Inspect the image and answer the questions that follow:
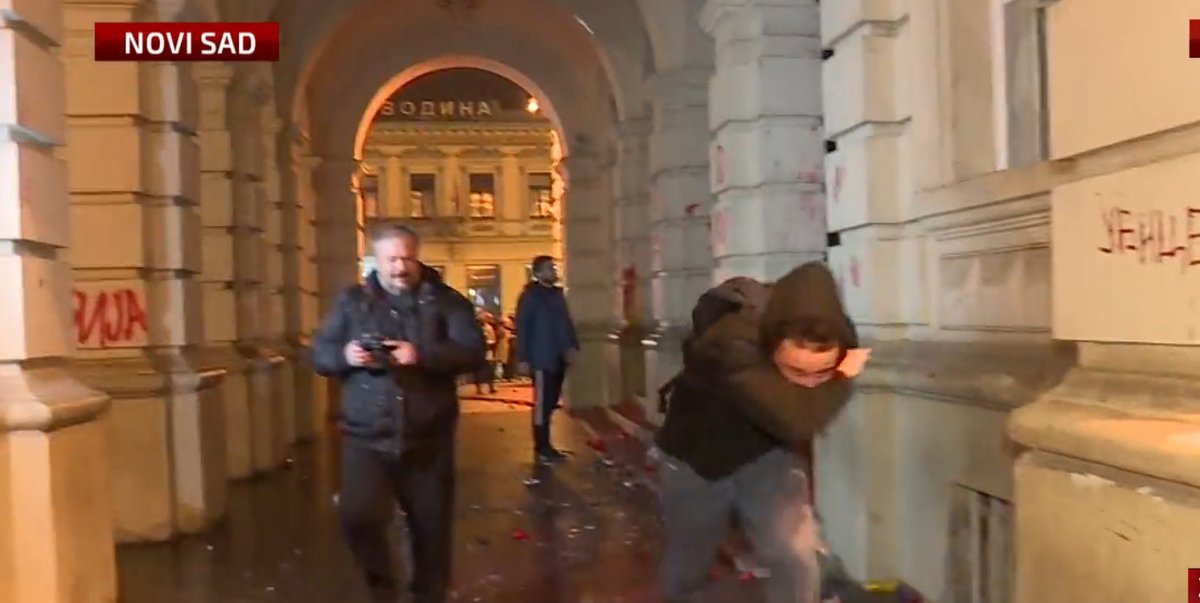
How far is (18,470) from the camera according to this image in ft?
18.0

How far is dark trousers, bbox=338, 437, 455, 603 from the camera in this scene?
6.07 metres

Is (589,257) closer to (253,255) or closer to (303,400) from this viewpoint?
(303,400)

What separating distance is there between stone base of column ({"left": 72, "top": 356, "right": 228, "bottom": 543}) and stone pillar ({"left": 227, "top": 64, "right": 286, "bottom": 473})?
115 inches

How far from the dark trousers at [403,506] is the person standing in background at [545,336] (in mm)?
6532

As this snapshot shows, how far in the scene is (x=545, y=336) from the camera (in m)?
13.0

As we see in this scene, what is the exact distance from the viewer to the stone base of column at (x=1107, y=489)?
3.75 meters

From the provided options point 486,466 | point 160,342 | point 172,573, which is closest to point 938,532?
point 172,573

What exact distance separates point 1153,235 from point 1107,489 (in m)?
0.79

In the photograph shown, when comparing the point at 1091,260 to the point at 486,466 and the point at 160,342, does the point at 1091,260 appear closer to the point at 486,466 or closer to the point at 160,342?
the point at 160,342

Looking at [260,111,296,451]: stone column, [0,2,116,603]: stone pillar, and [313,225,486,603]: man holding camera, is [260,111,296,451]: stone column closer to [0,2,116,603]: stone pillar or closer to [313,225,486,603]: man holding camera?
[0,2,116,603]: stone pillar

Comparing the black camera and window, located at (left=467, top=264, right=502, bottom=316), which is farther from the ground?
window, located at (left=467, top=264, right=502, bottom=316)

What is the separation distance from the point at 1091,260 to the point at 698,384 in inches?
54.2

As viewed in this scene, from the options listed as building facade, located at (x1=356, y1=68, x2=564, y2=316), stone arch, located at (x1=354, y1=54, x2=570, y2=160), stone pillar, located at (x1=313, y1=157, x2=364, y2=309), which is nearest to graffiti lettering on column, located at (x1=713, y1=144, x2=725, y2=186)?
stone pillar, located at (x1=313, y1=157, x2=364, y2=309)

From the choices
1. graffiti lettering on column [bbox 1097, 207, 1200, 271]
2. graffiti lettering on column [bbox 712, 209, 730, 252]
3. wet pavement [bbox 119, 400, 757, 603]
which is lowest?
wet pavement [bbox 119, 400, 757, 603]
